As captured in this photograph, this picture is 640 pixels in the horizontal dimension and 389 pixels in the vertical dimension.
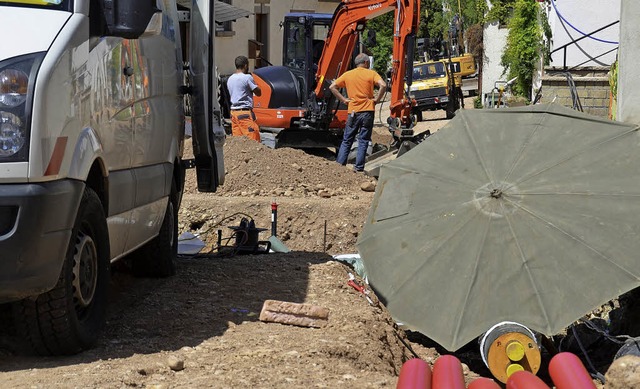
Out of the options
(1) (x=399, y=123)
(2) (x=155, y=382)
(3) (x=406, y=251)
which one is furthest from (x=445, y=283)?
(1) (x=399, y=123)

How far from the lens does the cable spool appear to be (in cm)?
694

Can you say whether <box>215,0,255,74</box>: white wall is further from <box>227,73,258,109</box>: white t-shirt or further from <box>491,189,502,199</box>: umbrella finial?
<box>491,189,502,199</box>: umbrella finial

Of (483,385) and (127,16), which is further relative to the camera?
(127,16)

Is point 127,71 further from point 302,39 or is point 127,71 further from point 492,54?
point 492,54

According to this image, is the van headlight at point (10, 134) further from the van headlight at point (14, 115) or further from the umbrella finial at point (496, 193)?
the umbrella finial at point (496, 193)

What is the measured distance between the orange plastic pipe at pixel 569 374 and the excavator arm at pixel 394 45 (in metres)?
12.7

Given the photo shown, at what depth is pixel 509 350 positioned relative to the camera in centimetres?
697

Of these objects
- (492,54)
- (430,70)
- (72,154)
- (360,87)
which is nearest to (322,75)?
(360,87)

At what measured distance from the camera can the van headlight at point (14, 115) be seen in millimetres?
5199

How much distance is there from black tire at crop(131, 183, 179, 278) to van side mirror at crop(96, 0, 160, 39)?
9.41 feet

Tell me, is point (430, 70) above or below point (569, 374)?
above

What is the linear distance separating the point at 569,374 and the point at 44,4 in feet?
10.8

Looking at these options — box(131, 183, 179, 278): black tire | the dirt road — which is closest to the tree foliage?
the dirt road

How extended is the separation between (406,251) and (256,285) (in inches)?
51.0
